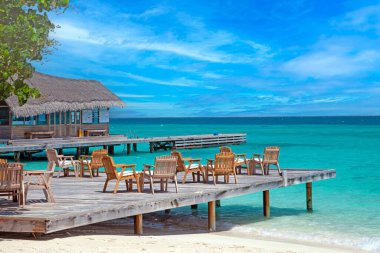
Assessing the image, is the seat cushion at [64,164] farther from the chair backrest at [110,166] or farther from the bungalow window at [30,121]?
the bungalow window at [30,121]

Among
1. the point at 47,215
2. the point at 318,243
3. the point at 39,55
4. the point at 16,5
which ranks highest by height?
the point at 16,5

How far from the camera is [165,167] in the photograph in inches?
470

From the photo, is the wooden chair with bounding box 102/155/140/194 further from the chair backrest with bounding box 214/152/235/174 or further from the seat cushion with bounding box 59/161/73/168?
the seat cushion with bounding box 59/161/73/168

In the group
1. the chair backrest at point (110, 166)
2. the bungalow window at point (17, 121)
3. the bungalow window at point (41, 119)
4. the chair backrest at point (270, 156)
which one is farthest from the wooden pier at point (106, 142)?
the chair backrest at point (110, 166)

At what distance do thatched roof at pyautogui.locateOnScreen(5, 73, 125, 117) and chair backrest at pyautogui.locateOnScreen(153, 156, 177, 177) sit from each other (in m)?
22.7

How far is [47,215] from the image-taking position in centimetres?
932

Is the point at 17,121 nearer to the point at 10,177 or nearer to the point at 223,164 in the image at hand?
the point at 223,164

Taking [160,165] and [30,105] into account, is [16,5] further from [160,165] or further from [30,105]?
[30,105]

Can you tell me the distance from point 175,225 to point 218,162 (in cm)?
179

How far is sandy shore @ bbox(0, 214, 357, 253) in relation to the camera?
8906 mm

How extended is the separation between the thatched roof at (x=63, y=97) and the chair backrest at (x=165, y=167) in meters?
22.7

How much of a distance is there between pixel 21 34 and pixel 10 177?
2768 millimetres

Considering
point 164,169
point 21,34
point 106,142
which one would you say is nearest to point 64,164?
point 164,169

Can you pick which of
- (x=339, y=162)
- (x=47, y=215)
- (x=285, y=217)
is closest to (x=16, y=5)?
(x=47, y=215)
